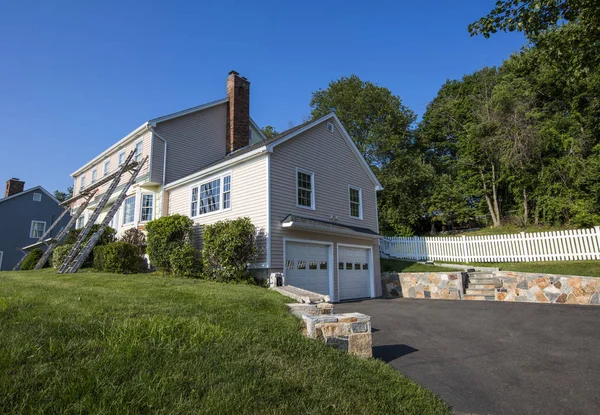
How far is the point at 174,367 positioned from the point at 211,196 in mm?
10673

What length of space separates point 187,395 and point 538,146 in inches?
896

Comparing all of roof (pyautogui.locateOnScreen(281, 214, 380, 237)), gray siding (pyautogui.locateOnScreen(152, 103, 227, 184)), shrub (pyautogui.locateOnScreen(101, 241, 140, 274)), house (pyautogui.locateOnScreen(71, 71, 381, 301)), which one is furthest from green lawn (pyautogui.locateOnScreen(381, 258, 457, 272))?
shrub (pyautogui.locateOnScreen(101, 241, 140, 274))

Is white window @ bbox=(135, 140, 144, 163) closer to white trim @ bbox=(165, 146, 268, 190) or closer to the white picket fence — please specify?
white trim @ bbox=(165, 146, 268, 190)

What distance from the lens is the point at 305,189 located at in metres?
13.0

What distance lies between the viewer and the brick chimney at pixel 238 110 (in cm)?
1797

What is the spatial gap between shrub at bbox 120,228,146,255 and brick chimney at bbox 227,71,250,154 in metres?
6.17

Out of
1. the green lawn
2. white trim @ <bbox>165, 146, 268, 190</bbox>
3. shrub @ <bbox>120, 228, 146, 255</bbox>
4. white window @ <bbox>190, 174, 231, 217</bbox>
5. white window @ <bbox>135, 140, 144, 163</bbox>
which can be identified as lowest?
the green lawn

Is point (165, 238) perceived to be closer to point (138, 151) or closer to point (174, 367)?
point (138, 151)

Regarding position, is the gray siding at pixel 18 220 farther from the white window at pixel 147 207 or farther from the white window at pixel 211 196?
the white window at pixel 211 196

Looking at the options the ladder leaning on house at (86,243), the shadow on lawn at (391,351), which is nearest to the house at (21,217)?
the ladder leaning on house at (86,243)

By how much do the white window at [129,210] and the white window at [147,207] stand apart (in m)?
1.11

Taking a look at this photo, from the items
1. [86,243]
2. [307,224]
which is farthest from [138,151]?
[307,224]

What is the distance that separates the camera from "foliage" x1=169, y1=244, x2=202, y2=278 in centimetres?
1160

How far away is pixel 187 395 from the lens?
9.26 feet
